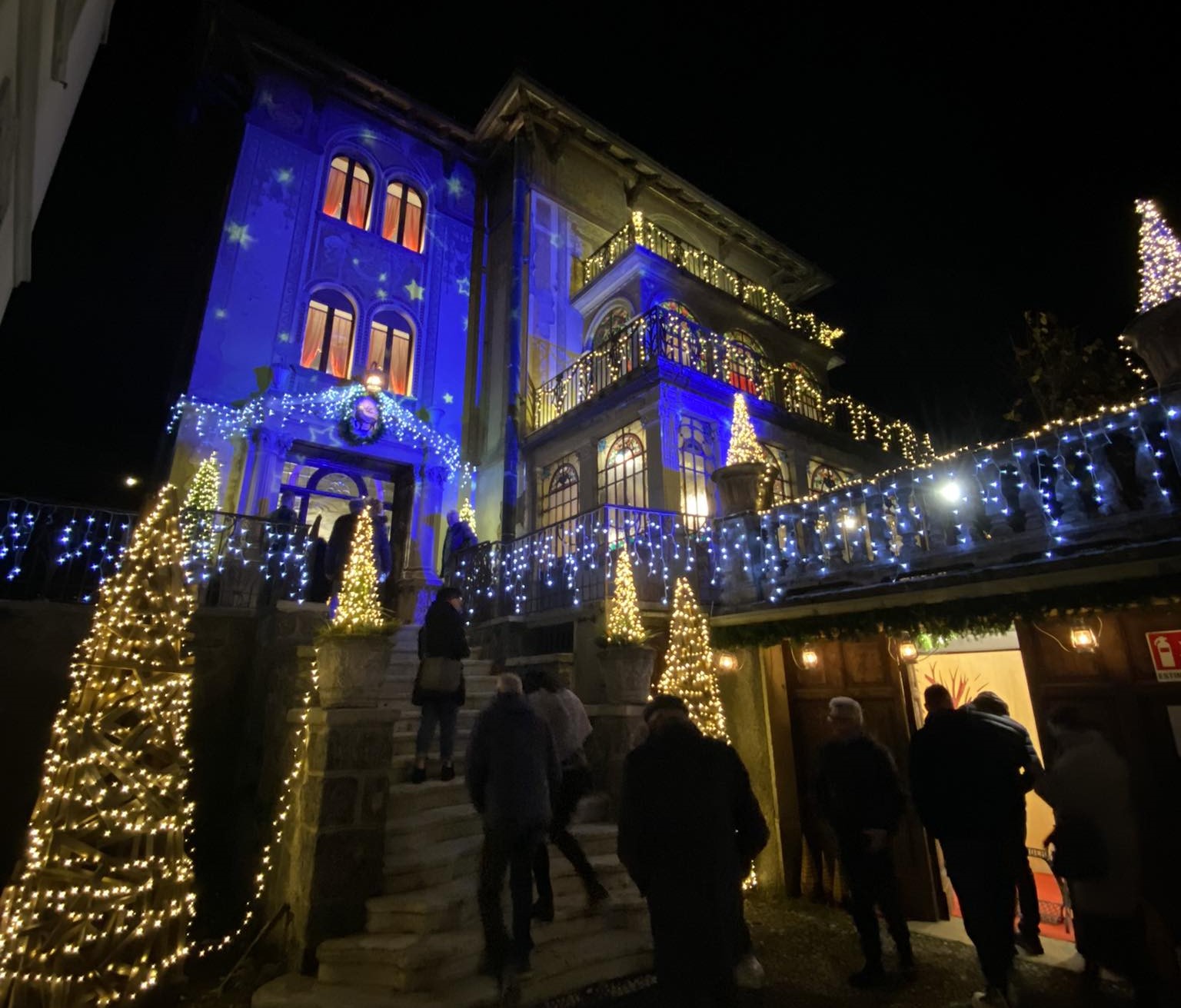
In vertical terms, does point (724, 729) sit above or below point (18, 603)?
below

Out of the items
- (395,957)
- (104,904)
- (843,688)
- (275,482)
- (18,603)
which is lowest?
(395,957)

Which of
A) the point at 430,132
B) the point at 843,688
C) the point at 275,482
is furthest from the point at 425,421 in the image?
the point at 843,688

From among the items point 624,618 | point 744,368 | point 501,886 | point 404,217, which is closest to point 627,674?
Answer: point 624,618

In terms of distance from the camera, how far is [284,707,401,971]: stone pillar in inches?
179

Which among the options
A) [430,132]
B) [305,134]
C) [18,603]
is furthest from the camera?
[430,132]

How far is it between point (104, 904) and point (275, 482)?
27.8 ft

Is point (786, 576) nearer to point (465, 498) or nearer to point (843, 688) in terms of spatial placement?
point (843, 688)

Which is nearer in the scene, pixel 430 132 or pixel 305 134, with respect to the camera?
pixel 305 134

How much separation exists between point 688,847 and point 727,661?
5008 mm

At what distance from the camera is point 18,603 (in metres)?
6.48

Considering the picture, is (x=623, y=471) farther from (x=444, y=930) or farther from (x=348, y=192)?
(x=348, y=192)

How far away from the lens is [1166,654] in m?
5.20

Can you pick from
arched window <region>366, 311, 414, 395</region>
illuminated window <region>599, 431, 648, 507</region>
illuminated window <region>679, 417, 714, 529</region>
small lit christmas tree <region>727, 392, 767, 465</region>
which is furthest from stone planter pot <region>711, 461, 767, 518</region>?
arched window <region>366, 311, 414, 395</region>

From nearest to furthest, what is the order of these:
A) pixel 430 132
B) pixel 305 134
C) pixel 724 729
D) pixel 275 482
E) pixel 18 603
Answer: pixel 18 603 < pixel 724 729 < pixel 275 482 < pixel 305 134 < pixel 430 132
